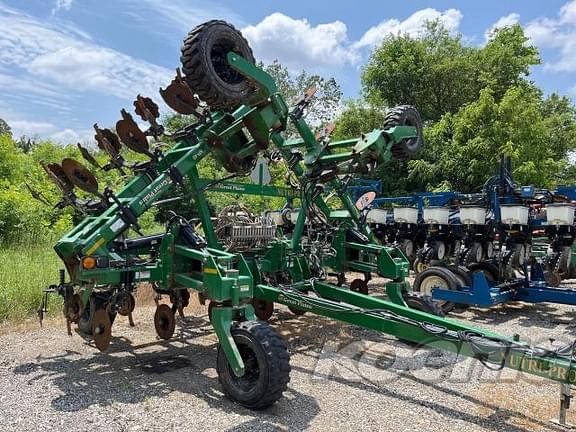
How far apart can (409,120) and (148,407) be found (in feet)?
15.6

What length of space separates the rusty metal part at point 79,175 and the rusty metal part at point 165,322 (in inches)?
64.2

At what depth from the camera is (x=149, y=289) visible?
9.06 meters

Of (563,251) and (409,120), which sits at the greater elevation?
(409,120)

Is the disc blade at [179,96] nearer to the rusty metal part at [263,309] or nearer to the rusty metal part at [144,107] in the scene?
the rusty metal part at [144,107]

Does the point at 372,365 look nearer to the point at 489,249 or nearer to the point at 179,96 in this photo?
the point at 179,96

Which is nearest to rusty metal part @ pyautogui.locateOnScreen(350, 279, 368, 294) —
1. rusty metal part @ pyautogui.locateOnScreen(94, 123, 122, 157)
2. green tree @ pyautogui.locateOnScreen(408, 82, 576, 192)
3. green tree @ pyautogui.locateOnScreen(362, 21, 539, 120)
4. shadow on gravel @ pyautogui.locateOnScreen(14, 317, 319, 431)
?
shadow on gravel @ pyautogui.locateOnScreen(14, 317, 319, 431)

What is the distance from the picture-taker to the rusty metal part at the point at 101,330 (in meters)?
5.09

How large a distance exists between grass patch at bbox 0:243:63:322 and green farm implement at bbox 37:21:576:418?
76.8 inches

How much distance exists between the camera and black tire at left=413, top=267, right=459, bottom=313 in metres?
8.03

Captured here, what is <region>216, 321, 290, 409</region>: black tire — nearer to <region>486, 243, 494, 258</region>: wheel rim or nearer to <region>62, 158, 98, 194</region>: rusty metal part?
<region>62, 158, 98, 194</region>: rusty metal part

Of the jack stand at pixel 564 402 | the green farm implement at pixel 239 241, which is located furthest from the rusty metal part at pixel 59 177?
the jack stand at pixel 564 402

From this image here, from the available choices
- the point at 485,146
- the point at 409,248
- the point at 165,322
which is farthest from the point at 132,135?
the point at 485,146

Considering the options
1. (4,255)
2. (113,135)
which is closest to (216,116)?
(113,135)

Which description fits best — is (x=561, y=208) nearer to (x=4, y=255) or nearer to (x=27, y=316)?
(x=27, y=316)
